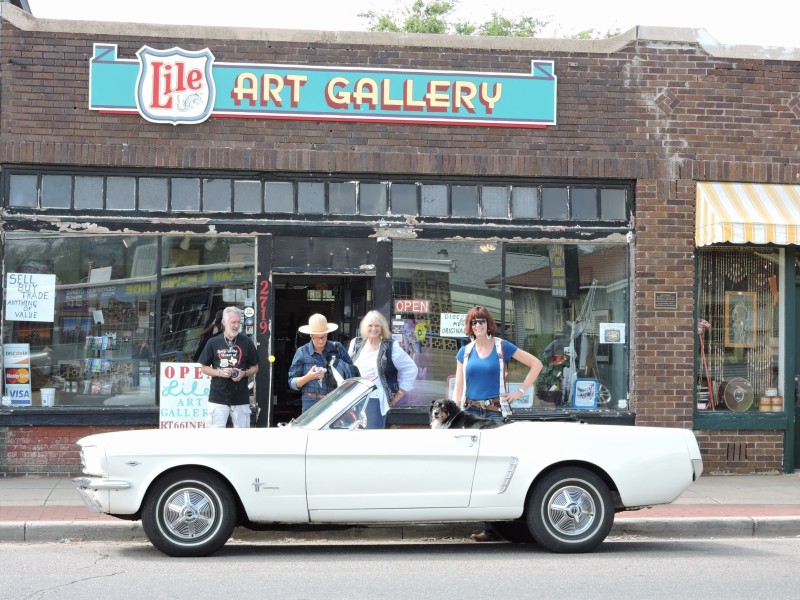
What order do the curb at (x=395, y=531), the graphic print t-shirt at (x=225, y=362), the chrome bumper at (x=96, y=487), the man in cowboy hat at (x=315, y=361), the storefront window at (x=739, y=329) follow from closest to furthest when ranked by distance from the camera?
1. the chrome bumper at (x=96, y=487)
2. the curb at (x=395, y=531)
3. the man in cowboy hat at (x=315, y=361)
4. the graphic print t-shirt at (x=225, y=362)
5. the storefront window at (x=739, y=329)

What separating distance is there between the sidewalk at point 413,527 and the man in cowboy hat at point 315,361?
127cm

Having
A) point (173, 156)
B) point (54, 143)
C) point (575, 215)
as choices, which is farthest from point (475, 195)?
point (54, 143)

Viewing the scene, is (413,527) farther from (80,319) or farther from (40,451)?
(80,319)

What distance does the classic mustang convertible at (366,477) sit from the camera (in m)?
7.55

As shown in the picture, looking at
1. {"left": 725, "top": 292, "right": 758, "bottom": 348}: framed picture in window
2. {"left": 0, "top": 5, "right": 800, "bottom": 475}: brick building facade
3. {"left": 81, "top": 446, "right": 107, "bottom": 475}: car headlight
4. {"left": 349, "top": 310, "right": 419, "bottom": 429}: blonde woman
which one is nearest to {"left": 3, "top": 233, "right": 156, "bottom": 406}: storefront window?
{"left": 0, "top": 5, "right": 800, "bottom": 475}: brick building facade

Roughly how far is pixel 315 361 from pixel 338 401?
1538mm

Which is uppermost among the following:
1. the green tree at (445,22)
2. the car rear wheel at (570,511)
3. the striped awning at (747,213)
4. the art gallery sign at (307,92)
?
the green tree at (445,22)

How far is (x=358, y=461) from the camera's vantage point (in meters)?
7.61

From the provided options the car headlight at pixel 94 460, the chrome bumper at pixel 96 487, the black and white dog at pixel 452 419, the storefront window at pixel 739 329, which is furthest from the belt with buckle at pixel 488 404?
the storefront window at pixel 739 329

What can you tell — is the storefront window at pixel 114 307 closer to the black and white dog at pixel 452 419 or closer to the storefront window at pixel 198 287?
the storefront window at pixel 198 287

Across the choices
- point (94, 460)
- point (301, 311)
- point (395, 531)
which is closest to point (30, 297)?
point (301, 311)

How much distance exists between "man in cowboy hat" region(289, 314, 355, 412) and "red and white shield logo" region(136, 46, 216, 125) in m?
3.50

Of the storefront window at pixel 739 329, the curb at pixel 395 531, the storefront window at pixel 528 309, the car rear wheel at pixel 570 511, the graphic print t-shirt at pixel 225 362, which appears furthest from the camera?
the storefront window at pixel 739 329

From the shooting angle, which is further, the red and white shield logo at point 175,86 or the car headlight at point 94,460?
the red and white shield logo at point 175,86
